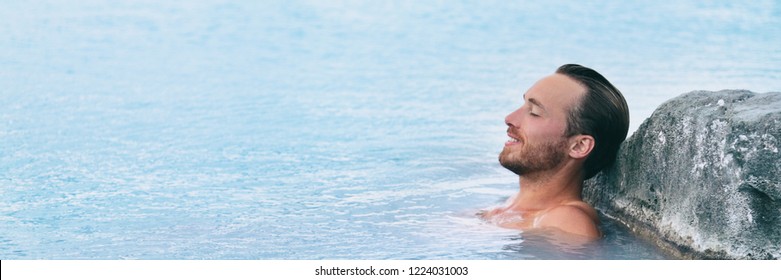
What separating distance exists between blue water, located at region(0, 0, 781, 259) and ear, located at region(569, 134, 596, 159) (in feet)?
1.10

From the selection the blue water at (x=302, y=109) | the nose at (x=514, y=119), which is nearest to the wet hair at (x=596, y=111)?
the nose at (x=514, y=119)

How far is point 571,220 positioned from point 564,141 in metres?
0.28

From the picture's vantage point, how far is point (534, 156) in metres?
4.20

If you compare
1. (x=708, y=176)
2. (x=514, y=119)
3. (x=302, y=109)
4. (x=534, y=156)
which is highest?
(x=302, y=109)

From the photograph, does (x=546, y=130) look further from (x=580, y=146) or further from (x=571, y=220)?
(x=571, y=220)

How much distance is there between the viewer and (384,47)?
10.5 meters

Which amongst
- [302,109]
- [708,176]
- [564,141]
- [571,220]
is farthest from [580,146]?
[302,109]

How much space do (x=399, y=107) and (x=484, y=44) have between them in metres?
2.90

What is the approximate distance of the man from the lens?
163 inches

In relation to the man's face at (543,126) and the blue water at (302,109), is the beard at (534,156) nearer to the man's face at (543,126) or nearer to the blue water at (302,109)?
the man's face at (543,126)

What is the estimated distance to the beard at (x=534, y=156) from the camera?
4164mm

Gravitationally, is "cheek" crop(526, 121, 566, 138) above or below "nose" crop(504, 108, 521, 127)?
below

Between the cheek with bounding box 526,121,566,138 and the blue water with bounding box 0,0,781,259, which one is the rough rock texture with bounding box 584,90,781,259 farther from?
the cheek with bounding box 526,121,566,138

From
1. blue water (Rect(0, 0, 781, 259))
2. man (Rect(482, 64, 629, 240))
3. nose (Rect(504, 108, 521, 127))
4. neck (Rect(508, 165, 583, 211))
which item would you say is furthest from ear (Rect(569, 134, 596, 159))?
blue water (Rect(0, 0, 781, 259))
